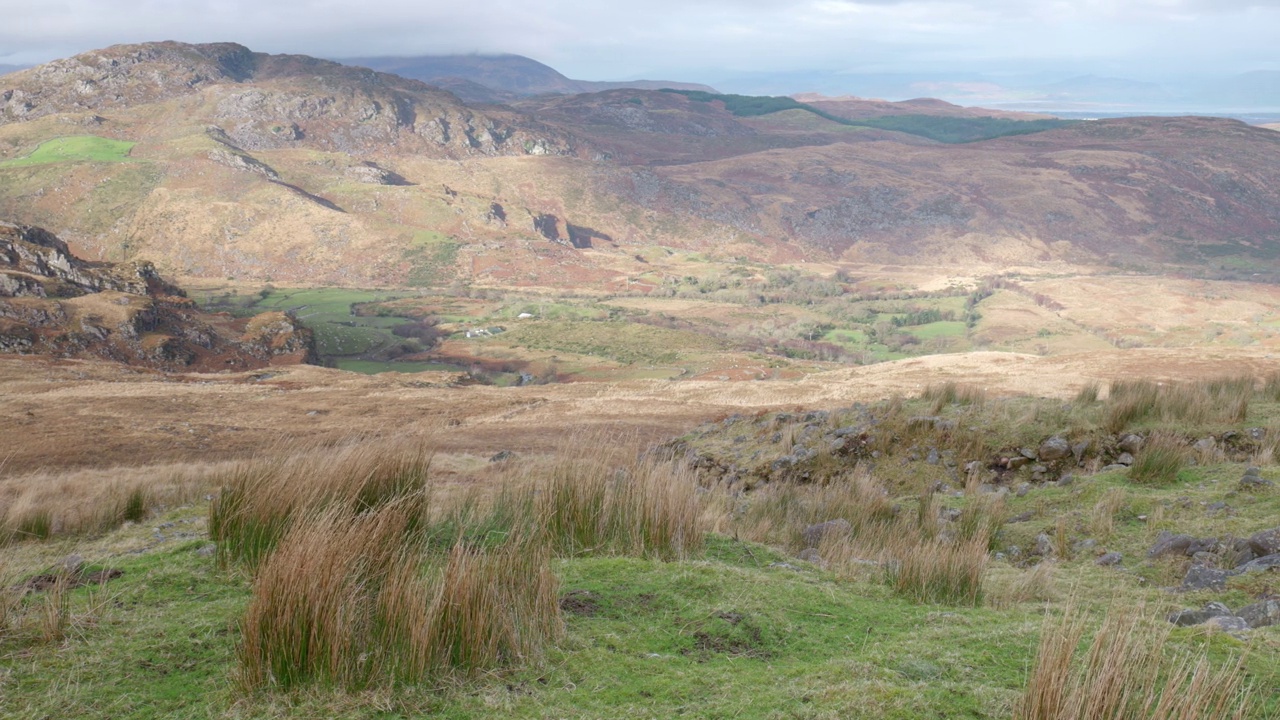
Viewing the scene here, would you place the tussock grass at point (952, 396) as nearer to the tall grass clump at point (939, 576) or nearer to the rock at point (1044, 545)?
the rock at point (1044, 545)

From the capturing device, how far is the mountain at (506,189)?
4033 inches

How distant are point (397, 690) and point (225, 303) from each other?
272 feet

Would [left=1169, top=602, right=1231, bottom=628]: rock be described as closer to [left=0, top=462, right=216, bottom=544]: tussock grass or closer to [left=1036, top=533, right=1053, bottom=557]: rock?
[left=1036, top=533, right=1053, bottom=557]: rock

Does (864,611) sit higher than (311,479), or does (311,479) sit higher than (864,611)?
(311,479)

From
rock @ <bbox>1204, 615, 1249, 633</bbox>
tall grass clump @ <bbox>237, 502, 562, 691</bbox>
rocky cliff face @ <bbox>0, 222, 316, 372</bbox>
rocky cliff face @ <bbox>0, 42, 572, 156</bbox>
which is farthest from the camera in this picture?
rocky cliff face @ <bbox>0, 42, 572, 156</bbox>

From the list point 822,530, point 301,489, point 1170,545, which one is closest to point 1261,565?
point 1170,545

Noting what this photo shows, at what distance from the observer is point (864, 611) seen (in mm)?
4238

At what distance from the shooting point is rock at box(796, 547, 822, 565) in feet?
19.0

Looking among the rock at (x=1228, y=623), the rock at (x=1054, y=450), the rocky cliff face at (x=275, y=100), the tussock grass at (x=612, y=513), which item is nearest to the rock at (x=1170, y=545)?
the rock at (x=1228, y=623)

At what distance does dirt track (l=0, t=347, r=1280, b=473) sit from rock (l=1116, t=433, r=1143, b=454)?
517 centimetres

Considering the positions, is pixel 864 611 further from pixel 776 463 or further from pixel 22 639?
pixel 776 463

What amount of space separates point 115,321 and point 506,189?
323 feet

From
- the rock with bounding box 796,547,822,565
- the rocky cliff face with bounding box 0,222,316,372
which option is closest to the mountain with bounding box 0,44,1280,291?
the rocky cliff face with bounding box 0,222,316,372

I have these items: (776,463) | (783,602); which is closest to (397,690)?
(783,602)
